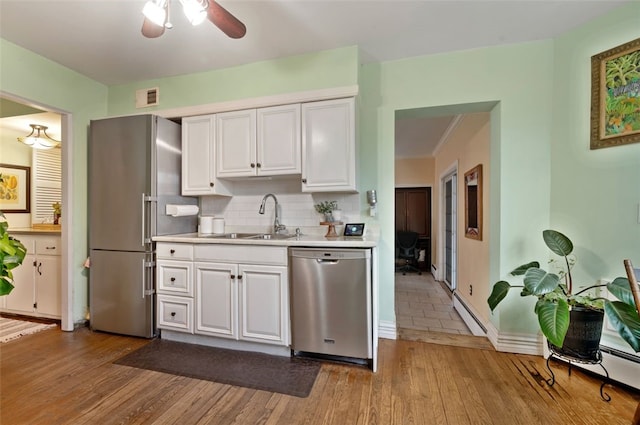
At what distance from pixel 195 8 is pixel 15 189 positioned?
4.26m

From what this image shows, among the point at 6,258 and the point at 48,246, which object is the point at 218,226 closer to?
the point at 6,258

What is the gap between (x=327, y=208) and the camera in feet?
8.66

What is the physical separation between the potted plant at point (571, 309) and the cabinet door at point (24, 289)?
14.9ft

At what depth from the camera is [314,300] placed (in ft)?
6.93

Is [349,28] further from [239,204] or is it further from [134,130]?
[134,130]

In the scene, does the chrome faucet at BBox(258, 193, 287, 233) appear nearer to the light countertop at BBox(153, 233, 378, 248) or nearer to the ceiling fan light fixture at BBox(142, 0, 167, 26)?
the light countertop at BBox(153, 233, 378, 248)

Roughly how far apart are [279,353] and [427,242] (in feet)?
16.7

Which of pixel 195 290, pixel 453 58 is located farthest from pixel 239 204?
pixel 453 58

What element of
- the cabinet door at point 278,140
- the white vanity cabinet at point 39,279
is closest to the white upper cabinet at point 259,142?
the cabinet door at point 278,140

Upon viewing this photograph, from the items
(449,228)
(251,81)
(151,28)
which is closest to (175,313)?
(151,28)

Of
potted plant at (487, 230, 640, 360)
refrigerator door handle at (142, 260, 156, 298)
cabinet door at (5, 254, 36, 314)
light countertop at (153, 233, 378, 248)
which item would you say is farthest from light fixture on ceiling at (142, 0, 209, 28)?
cabinet door at (5, 254, 36, 314)

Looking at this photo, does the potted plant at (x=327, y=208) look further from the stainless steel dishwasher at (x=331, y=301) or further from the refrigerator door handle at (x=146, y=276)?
the refrigerator door handle at (x=146, y=276)

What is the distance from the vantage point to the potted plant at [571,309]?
161 cm

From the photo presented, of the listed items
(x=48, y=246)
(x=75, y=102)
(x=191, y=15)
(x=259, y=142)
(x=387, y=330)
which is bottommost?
(x=387, y=330)
